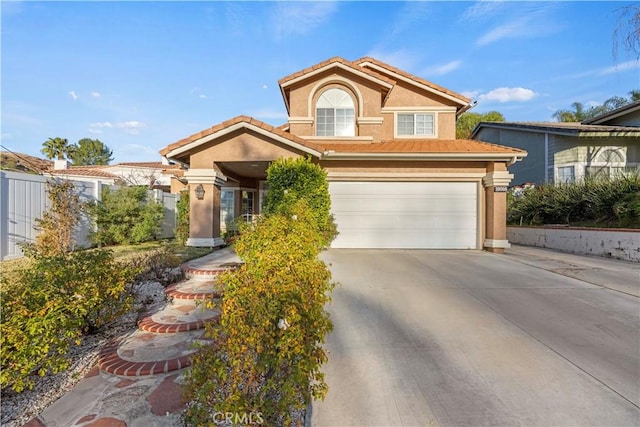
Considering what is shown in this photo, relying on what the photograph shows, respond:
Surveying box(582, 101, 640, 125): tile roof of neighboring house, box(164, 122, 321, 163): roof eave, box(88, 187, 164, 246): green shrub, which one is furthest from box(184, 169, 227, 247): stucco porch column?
box(582, 101, 640, 125): tile roof of neighboring house

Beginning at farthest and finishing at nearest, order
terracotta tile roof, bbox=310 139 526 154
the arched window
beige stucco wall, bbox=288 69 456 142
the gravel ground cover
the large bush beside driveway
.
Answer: the arched window, beige stucco wall, bbox=288 69 456 142, terracotta tile roof, bbox=310 139 526 154, the gravel ground cover, the large bush beside driveway

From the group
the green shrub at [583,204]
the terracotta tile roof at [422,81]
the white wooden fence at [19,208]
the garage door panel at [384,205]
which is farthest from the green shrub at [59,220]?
the green shrub at [583,204]

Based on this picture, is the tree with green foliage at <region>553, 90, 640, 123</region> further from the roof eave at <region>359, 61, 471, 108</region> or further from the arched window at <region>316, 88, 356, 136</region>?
the arched window at <region>316, 88, 356, 136</region>

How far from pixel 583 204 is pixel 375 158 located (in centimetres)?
829

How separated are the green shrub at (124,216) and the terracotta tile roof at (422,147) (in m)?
6.87

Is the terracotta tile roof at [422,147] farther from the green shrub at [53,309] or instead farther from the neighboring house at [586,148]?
the neighboring house at [586,148]

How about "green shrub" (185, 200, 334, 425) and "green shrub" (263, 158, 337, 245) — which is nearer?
"green shrub" (185, 200, 334, 425)

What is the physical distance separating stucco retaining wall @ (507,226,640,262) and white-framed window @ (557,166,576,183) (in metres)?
5.05

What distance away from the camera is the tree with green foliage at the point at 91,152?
4930 cm

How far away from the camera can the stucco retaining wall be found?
8719 millimetres

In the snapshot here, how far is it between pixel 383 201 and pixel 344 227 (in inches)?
64.7

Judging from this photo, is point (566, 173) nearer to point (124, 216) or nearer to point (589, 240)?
point (589, 240)

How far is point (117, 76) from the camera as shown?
12570mm

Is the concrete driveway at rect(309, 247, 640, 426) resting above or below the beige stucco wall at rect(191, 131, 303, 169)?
below
